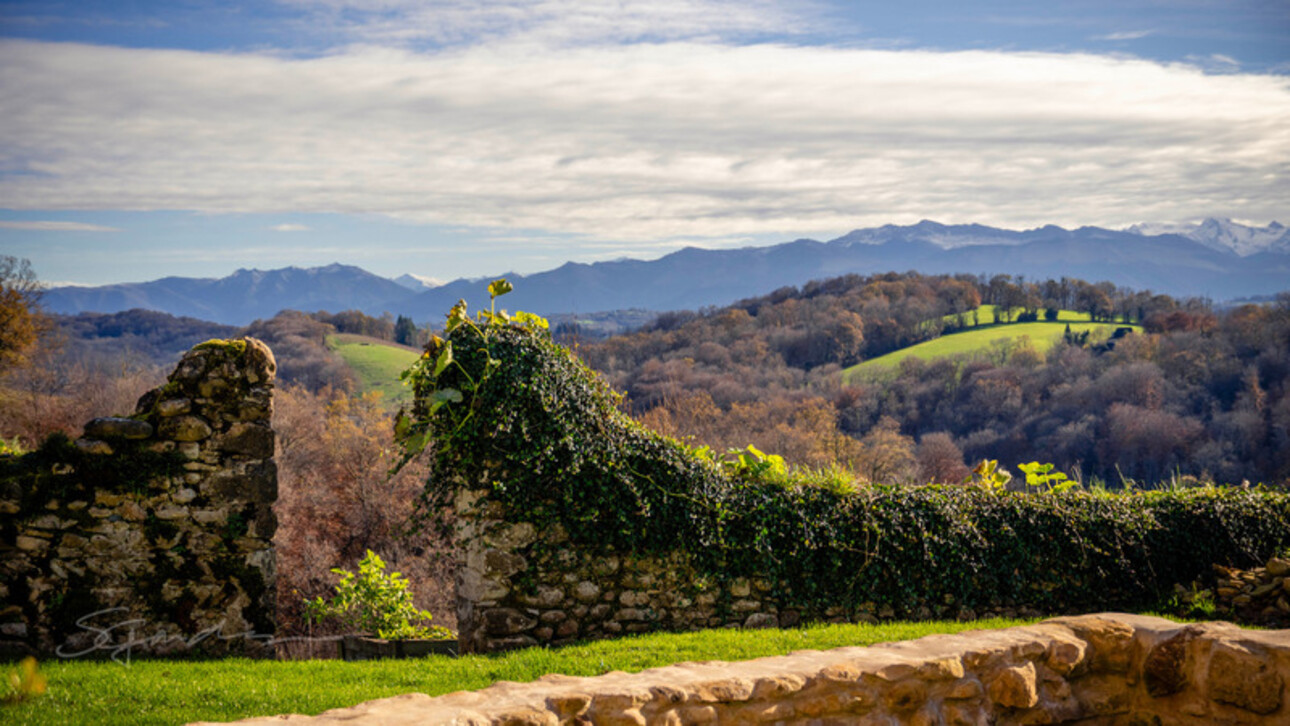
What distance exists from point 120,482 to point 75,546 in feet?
1.90

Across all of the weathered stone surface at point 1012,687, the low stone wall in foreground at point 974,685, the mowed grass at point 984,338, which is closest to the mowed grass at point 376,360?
the mowed grass at point 984,338

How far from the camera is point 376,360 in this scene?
5881cm

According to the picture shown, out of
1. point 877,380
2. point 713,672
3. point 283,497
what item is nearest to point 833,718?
point 713,672

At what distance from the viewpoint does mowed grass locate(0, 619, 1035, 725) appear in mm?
4492

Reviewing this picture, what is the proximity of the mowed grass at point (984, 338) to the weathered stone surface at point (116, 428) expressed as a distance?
54463 millimetres

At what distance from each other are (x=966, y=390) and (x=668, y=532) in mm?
52882

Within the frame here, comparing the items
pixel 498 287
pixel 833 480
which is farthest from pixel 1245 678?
pixel 498 287

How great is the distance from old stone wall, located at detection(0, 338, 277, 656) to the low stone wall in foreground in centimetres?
341

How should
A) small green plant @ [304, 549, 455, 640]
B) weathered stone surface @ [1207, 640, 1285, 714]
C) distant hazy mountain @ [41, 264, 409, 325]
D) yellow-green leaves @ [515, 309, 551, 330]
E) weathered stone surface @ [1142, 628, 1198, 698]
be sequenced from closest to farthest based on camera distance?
weathered stone surface @ [1207, 640, 1285, 714] → weathered stone surface @ [1142, 628, 1198, 698] → yellow-green leaves @ [515, 309, 551, 330] → small green plant @ [304, 549, 455, 640] → distant hazy mountain @ [41, 264, 409, 325]

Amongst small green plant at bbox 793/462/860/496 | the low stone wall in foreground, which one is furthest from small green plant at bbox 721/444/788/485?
the low stone wall in foreground

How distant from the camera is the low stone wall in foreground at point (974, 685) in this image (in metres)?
4.14

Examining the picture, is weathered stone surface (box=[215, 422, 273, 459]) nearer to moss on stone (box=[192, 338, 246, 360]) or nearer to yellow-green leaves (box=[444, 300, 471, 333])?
moss on stone (box=[192, 338, 246, 360])

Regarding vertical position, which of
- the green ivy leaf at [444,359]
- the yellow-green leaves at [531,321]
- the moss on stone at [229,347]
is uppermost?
the yellow-green leaves at [531,321]

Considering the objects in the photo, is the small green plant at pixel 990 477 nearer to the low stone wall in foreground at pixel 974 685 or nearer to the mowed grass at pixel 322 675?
the mowed grass at pixel 322 675
